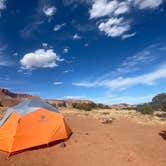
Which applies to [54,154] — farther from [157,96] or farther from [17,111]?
[157,96]

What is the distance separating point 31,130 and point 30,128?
109 mm

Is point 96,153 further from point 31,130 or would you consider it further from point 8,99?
point 8,99

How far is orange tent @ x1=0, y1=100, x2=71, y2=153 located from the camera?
956cm

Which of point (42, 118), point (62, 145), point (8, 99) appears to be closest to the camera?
point (62, 145)

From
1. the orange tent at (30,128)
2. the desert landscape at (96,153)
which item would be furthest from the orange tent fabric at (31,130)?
the desert landscape at (96,153)

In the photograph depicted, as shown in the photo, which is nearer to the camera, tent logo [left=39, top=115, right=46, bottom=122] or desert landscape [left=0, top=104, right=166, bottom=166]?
desert landscape [left=0, top=104, right=166, bottom=166]

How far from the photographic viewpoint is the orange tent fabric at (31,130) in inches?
375

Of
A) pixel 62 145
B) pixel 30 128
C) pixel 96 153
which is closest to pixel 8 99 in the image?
pixel 30 128

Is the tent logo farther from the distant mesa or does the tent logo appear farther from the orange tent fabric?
the distant mesa

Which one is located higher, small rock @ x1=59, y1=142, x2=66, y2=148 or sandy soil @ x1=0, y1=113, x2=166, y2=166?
small rock @ x1=59, y1=142, x2=66, y2=148

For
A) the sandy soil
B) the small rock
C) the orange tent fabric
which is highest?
the orange tent fabric

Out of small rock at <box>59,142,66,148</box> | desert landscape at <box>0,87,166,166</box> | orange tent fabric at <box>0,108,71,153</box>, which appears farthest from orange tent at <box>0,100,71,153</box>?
small rock at <box>59,142,66,148</box>

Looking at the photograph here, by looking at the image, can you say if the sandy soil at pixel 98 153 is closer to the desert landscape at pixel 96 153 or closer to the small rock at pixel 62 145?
the desert landscape at pixel 96 153

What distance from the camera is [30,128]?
33.0 feet
